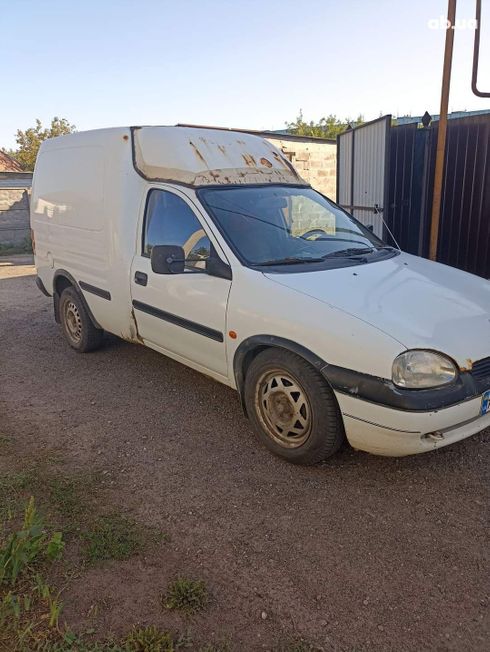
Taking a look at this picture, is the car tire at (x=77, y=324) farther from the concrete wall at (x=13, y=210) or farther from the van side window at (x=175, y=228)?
the concrete wall at (x=13, y=210)

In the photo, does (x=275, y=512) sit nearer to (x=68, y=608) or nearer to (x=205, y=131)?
(x=68, y=608)

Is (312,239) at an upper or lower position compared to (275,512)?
upper

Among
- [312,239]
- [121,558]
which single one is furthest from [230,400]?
[121,558]

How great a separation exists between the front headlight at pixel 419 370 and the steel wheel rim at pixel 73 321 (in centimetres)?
380

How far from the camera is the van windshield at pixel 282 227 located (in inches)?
148

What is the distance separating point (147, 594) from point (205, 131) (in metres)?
3.59

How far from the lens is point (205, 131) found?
4.55 m

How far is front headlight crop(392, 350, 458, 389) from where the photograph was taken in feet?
9.36

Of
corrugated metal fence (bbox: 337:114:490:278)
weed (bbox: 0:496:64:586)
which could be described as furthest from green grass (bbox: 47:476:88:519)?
corrugated metal fence (bbox: 337:114:490:278)

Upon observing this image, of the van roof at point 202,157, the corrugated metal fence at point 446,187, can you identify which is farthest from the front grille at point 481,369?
the corrugated metal fence at point 446,187

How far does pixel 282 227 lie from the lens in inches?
158

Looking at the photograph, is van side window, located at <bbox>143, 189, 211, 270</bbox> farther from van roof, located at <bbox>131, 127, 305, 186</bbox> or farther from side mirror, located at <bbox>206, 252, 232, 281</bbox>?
van roof, located at <bbox>131, 127, 305, 186</bbox>

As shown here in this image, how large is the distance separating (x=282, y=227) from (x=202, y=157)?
0.92 meters

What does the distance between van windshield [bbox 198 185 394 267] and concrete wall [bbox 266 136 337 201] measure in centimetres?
981
